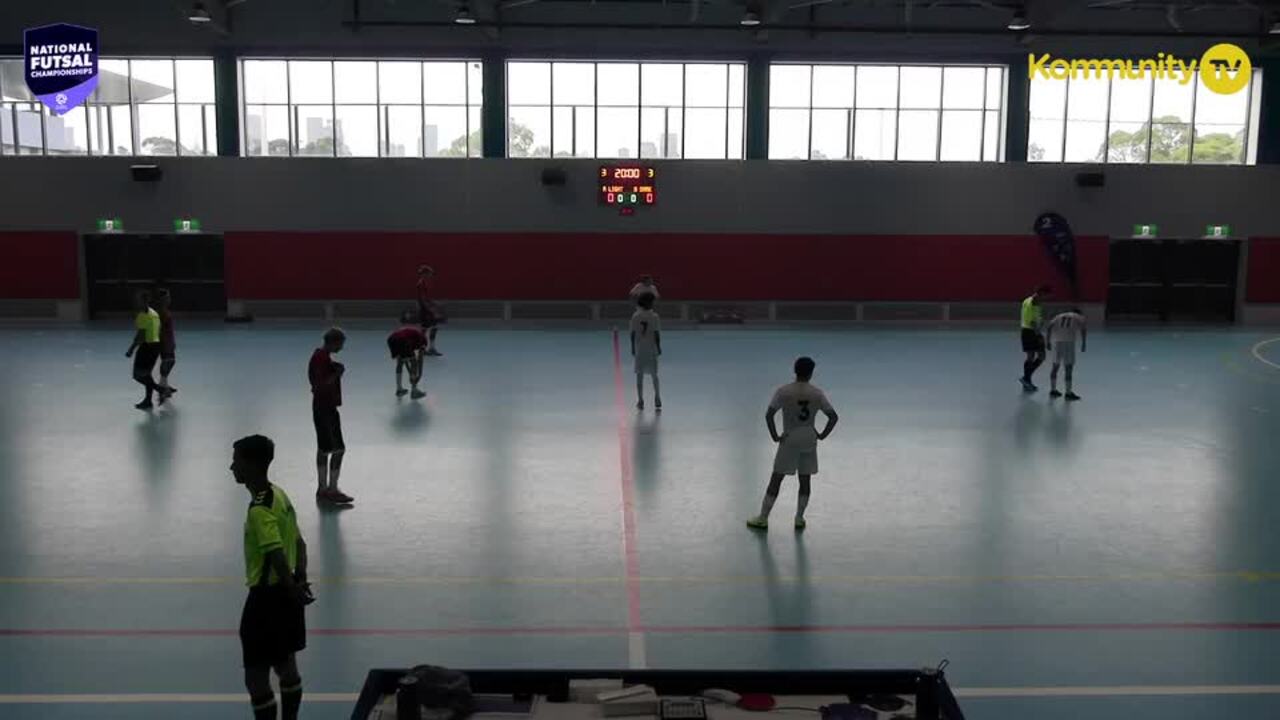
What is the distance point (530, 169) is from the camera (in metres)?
31.0

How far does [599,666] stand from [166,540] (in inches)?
208

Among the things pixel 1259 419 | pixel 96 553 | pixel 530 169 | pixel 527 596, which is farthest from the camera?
pixel 530 169

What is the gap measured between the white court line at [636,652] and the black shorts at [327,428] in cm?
482

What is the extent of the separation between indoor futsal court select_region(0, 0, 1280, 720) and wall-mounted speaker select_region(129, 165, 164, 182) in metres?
0.09

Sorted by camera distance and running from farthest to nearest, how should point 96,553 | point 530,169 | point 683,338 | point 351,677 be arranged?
point 530,169 < point 683,338 < point 96,553 < point 351,677

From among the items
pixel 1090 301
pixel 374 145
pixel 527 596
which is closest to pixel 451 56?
pixel 374 145

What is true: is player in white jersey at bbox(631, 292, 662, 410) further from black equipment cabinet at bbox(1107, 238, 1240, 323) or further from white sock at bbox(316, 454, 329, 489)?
black equipment cabinet at bbox(1107, 238, 1240, 323)

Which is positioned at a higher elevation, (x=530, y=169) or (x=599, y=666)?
(x=530, y=169)

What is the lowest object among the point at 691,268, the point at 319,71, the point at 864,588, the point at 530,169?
the point at 864,588

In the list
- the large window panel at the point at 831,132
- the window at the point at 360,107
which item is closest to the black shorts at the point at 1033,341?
the large window panel at the point at 831,132

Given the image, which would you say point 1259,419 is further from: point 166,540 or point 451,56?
point 451,56

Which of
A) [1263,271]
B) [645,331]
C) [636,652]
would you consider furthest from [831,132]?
[636,652]

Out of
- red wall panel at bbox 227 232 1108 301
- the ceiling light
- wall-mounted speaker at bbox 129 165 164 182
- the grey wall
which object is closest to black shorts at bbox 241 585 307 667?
the ceiling light

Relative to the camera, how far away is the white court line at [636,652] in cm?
755
